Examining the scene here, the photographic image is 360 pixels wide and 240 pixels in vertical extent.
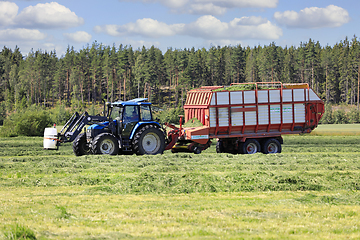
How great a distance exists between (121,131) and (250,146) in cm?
709

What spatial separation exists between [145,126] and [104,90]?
7610 centimetres

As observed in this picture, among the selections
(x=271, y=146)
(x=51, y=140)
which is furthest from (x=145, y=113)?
(x=271, y=146)

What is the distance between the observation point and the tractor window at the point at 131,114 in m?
18.7

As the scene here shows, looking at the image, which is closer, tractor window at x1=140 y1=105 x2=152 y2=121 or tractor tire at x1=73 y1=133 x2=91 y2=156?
tractor tire at x1=73 y1=133 x2=91 y2=156

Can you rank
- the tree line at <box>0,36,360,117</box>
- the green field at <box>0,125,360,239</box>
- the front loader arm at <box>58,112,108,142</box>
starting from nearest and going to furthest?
the green field at <box>0,125,360,239</box> < the front loader arm at <box>58,112,108,142</box> < the tree line at <box>0,36,360,117</box>

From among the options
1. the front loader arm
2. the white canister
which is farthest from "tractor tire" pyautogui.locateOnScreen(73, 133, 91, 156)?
the white canister

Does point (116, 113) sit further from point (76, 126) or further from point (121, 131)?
point (76, 126)

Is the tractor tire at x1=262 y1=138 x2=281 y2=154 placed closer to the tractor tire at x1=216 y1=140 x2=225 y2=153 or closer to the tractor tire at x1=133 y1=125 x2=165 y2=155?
the tractor tire at x1=216 y1=140 x2=225 y2=153

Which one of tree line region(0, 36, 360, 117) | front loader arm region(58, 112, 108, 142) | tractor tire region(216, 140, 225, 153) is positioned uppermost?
tree line region(0, 36, 360, 117)

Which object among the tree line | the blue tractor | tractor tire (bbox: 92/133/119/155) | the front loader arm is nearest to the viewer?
tractor tire (bbox: 92/133/119/155)

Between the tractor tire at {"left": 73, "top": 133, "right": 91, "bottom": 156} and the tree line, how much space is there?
64.2 metres

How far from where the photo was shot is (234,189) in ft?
38.9

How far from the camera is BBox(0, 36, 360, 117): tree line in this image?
86.2 m

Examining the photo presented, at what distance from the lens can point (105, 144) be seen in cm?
1819
